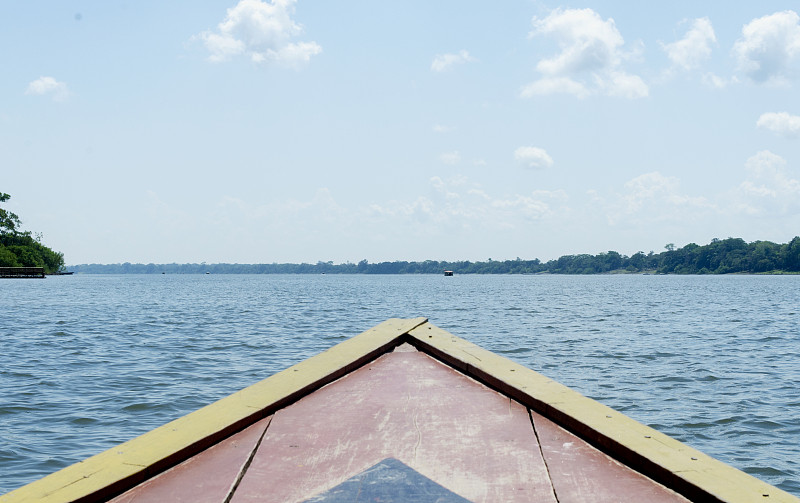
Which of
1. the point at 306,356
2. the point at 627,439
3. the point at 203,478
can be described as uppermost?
the point at 627,439

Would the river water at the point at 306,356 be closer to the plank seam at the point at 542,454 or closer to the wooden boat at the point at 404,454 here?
the wooden boat at the point at 404,454

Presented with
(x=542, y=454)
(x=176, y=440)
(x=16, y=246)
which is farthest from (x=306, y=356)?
(x=16, y=246)

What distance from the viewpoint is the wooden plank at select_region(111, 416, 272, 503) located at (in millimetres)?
2648

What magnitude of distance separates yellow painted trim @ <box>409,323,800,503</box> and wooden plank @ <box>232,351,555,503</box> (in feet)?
0.48

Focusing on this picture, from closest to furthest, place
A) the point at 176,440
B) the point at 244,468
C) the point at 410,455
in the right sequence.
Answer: the point at 244,468, the point at 410,455, the point at 176,440

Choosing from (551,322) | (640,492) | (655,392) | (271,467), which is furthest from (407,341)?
(551,322)

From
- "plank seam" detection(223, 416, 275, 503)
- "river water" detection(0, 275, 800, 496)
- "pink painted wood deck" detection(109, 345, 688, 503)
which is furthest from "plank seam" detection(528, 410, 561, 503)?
"river water" detection(0, 275, 800, 496)

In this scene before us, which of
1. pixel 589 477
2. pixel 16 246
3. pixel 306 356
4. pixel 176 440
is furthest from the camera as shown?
pixel 16 246

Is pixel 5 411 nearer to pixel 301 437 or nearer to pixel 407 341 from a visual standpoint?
pixel 407 341

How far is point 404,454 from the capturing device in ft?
10.1

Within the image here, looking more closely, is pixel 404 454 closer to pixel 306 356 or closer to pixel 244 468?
pixel 244 468

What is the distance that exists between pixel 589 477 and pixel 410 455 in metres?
0.88

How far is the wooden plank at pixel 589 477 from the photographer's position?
8.57 ft

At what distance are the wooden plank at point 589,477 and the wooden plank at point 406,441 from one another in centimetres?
7
